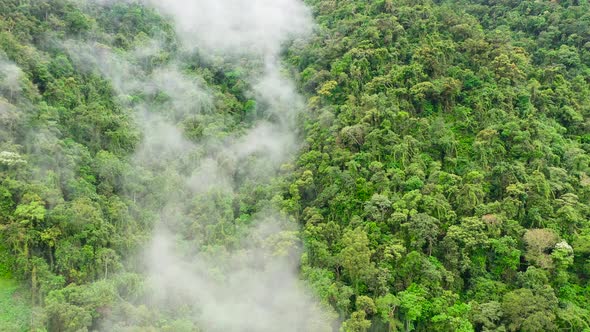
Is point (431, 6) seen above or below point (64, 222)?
above

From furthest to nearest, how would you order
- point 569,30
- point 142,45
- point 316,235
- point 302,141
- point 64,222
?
point 142,45
point 569,30
point 302,141
point 316,235
point 64,222

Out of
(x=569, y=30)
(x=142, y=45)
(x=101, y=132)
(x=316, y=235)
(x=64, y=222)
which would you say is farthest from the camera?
(x=142, y=45)

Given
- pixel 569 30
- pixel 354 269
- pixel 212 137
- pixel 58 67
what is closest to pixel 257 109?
pixel 212 137

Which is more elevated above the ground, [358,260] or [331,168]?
[331,168]

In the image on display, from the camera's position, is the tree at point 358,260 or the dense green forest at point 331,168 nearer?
the dense green forest at point 331,168

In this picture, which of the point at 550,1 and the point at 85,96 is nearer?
the point at 85,96

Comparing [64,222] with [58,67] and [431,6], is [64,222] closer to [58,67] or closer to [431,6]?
[58,67]

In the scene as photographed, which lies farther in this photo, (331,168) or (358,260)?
(331,168)

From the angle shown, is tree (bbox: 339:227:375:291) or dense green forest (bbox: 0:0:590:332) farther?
tree (bbox: 339:227:375:291)
